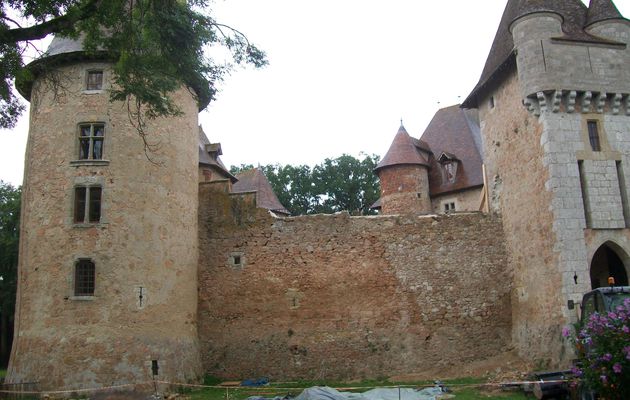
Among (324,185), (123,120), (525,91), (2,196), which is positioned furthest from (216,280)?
(324,185)

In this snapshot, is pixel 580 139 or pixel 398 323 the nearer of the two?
pixel 580 139

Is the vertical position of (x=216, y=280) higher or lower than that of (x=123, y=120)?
lower

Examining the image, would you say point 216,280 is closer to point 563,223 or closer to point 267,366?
point 267,366

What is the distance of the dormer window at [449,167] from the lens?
3098 centimetres

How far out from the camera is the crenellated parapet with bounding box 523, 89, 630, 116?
60.2ft

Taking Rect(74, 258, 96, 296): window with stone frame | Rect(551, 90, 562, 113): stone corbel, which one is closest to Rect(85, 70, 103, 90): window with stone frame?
Rect(74, 258, 96, 296): window with stone frame

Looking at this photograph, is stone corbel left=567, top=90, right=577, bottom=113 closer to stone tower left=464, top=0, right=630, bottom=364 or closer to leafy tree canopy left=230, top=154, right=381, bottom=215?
stone tower left=464, top=0, right=630, bottom=364

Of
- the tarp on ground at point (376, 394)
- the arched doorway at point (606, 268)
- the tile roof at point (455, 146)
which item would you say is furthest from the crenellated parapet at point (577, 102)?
the tile roof at point (455, 146)

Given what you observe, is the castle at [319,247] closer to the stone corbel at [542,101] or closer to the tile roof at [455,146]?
the stone corbel at [542,101]

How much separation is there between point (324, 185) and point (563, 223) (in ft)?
126

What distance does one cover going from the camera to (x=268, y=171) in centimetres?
5709

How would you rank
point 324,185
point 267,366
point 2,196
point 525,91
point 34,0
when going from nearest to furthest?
point 34,0 < point 525,91 < point 267,366 < point 2,196 < point 324,185

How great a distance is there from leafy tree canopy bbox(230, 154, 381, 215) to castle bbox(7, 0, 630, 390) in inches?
1272

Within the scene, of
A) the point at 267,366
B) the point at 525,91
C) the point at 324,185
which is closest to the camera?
the point at 525,91
